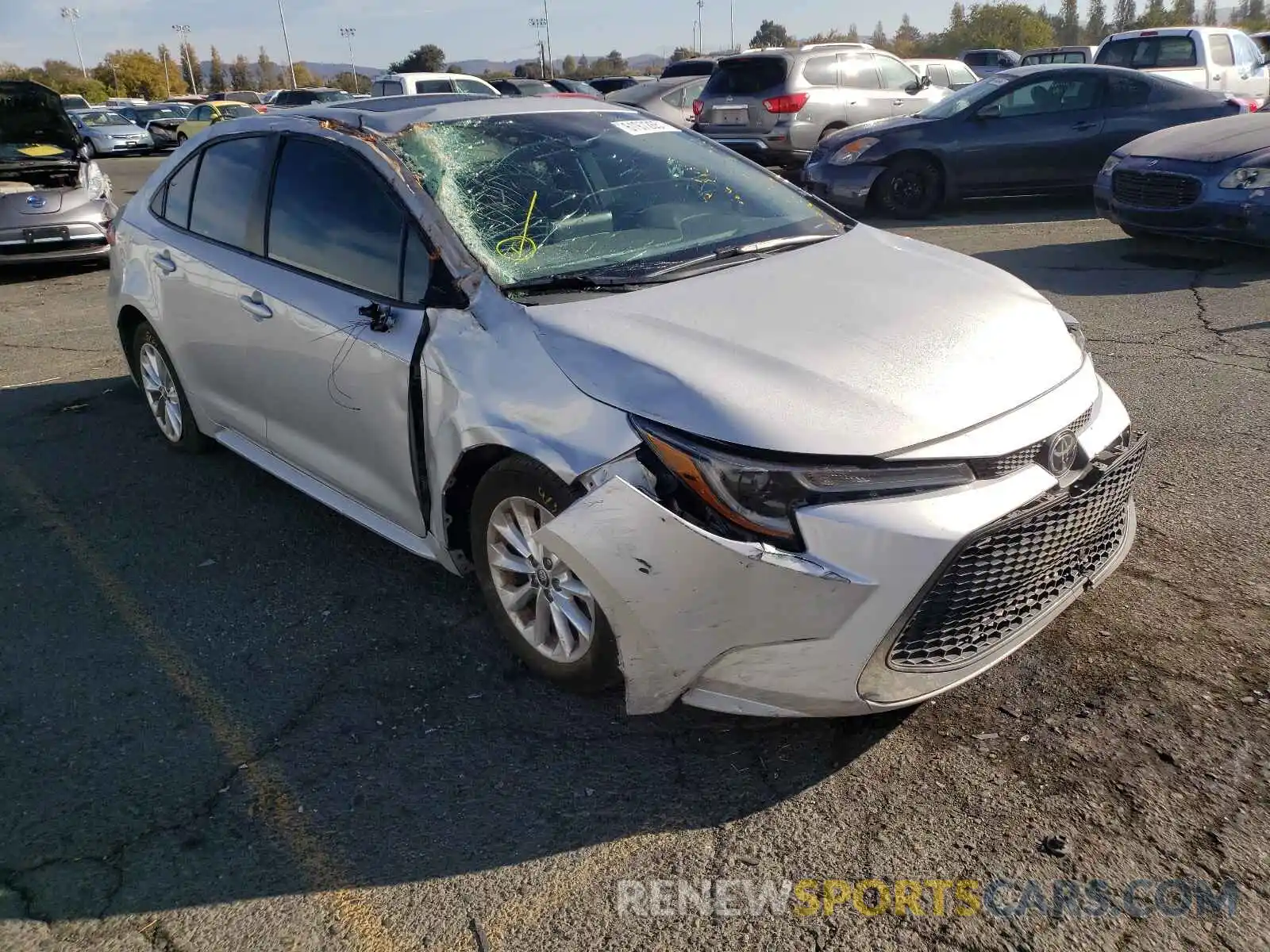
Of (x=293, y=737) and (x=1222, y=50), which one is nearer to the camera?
(x=293, y=737)

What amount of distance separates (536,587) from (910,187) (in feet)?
31.3

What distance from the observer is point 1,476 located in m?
5.17

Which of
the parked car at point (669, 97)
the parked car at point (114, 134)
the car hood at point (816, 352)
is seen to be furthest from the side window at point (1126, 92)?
the parked car at point (114, 134)

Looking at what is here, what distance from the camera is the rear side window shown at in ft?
44.1

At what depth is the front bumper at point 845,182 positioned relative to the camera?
1127cm

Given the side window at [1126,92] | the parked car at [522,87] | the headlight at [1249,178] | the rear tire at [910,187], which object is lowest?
the rear tire at [910,187]

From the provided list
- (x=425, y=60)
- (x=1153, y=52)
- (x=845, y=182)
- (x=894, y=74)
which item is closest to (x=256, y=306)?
(x=845, y=182)

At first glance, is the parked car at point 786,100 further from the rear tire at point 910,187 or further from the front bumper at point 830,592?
the front bumper at point 830,592

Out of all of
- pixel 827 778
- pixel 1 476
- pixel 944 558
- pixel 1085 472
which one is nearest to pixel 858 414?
pixel 944 558

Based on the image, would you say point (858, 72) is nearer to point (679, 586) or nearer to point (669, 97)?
point (669, 97)

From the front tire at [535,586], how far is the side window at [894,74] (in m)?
13.3

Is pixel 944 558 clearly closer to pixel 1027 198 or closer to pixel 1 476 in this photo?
pixel 1 476

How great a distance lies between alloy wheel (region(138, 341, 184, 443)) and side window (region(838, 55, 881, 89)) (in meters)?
11.1

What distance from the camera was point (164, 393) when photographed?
17.2ft
